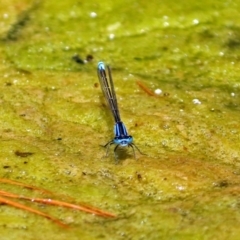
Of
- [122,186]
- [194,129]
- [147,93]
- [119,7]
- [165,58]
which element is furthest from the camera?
[119,7]

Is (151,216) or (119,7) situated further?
(119,7)

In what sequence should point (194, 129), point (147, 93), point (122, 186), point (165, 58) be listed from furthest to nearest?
point (165, 58) < point (147, 93) < point (194, 129) < point (122, 186)

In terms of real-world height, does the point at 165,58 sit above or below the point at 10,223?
below

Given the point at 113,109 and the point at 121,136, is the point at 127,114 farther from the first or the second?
the point at 121,136

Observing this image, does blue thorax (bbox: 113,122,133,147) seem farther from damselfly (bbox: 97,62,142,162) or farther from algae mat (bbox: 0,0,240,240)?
algae mat (bbox: 0,0,240,240)

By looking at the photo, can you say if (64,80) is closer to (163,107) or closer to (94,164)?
(163,107)

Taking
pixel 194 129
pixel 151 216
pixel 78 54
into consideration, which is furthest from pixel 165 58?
pixel 151 216

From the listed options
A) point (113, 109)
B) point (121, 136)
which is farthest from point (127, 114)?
point (121, 136)

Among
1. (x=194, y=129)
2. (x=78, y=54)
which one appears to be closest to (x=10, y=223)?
(x=194, y=129)

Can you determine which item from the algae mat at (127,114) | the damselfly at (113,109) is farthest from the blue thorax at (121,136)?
the algae mat at (127,114)
